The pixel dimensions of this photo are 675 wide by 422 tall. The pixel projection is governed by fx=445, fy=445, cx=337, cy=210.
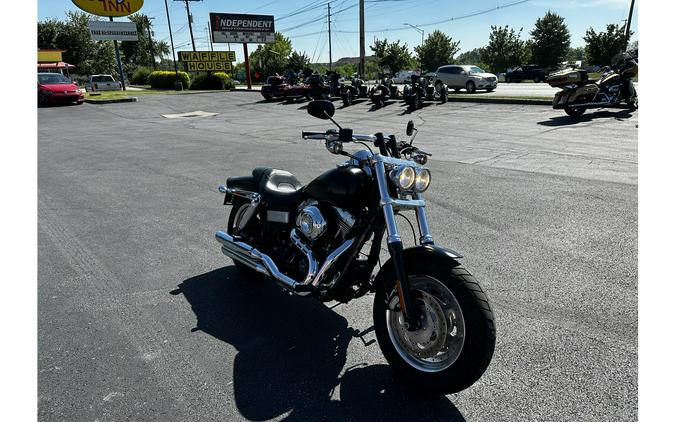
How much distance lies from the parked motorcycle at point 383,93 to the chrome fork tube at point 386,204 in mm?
19256

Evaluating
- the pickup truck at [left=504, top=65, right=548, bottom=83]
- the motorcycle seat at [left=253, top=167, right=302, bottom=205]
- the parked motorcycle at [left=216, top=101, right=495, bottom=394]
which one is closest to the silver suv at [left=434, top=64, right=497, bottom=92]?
the pickup truck at [left=504, top=65, right=548, bottom=83]

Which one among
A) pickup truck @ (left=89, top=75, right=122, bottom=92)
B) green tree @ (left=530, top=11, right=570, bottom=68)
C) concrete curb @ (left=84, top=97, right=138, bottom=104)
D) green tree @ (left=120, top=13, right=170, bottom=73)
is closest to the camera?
concrete curb @ (left=84, top=97, right=138, bottom=104)

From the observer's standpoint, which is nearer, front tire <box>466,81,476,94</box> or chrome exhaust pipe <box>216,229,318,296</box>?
chrome exhaust pipe <box>216,229,318,296</box>

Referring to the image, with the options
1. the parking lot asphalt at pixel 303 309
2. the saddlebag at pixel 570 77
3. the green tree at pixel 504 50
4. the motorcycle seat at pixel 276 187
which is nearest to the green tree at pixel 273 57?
the green tree at pixel 504 50

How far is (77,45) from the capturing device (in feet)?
215

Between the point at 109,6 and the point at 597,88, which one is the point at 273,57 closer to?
the point at 109,6

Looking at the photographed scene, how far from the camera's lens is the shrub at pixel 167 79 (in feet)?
142

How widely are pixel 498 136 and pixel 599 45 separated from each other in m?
40.9

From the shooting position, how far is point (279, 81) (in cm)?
2809

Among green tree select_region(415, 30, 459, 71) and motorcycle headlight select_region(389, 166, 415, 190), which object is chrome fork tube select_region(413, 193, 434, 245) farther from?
green tree select_region(415, 30, 459, 71)

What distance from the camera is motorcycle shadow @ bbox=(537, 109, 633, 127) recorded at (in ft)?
44.2

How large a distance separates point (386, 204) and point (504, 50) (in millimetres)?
Answer: 63093

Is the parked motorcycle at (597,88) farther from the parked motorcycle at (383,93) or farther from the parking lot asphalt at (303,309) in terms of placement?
the parked motorcycle at (383,93)

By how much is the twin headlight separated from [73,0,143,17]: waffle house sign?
37236 millimetres
